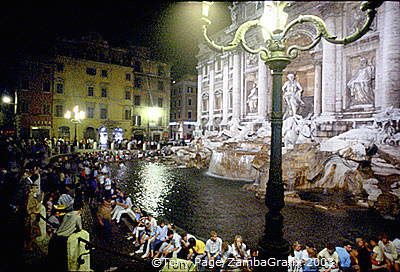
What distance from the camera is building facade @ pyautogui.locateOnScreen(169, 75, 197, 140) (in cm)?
4919

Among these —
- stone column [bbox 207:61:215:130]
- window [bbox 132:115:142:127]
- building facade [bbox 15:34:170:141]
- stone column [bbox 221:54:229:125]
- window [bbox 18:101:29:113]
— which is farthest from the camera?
window [bbox 132:115:142:127]

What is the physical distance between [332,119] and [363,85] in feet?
9.28

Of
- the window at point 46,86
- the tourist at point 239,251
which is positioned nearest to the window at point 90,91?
→ the window at point 46,86

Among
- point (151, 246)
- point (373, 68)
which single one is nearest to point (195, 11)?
point (151, 246)

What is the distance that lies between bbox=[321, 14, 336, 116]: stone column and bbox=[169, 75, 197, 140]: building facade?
3311 cm

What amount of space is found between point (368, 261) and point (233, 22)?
2716cm

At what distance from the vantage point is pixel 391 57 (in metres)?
13.6

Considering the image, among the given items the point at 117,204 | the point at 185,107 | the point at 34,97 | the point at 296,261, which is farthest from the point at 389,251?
the point at 185,107

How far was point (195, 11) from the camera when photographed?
4.05 meters

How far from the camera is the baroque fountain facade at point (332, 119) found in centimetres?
1135

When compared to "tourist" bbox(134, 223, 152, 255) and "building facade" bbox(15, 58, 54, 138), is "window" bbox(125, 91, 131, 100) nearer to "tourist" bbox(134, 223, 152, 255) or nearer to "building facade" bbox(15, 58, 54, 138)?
"building facade" bbox(15, 58, 54, 138)

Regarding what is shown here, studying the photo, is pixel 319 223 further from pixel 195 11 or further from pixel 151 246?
pixel 195 11

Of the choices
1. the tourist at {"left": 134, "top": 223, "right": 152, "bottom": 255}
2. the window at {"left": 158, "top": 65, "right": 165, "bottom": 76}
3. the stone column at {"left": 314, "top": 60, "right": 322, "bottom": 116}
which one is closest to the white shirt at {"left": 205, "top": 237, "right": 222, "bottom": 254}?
the tourist at {"left": 134, "top": 223, "right": 152, "bottom": 255}

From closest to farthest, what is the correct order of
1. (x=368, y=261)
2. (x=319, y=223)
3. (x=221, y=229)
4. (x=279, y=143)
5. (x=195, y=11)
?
1. (x=279, y=143)
2. (x=195, y=11)
3. (x=368, y=261)
4. (x=221, y=229)
5. (x=319, y=223)
